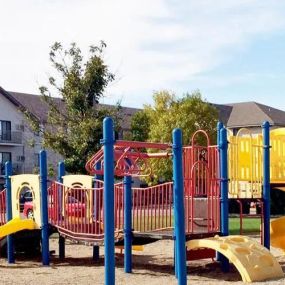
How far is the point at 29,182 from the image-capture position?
13109mm

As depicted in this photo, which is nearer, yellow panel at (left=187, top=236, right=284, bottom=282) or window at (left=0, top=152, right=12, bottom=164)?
yellow panel at (left=187, top=236, right=284, bottom=282)

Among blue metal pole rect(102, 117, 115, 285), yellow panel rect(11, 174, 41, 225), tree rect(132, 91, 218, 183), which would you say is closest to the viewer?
blue metal pole rect(102, 117, 115, 285)

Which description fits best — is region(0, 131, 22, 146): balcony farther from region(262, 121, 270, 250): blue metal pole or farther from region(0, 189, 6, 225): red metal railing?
region(262, 121, 270, 250): blue metal pole

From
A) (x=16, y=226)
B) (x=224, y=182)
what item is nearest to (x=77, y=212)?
(x=16, y=226)

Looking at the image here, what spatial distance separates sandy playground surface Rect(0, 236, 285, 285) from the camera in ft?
33.9

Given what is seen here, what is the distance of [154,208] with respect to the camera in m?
11.4

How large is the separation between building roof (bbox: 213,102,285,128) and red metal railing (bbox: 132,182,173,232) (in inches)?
2032

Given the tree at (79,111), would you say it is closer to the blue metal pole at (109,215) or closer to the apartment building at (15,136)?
the blue metal pole at (109,215)

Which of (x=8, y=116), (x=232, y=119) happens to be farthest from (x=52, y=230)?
(x=232, y=119)

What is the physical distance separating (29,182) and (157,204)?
296 cm

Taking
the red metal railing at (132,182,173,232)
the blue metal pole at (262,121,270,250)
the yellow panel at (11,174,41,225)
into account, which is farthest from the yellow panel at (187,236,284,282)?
the yellow panel at (11,174,41,225)

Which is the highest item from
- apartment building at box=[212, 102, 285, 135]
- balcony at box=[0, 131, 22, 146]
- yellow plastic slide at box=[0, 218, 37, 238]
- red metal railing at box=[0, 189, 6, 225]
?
→ apartment building at box=[212, 102, 285, 135]

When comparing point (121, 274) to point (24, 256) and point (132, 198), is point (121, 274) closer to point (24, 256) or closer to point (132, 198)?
point (132, 198)

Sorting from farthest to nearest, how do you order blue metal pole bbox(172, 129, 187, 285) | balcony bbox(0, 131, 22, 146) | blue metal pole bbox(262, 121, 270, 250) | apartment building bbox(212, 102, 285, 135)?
apartment building bbox(212, 102, 285, 135)
balcony bbox(0, 131, 22, 146)
blue metal pole bbox(262, 121, 270, 250)
blue metal pole bbox(172, 129, 187, 285)
